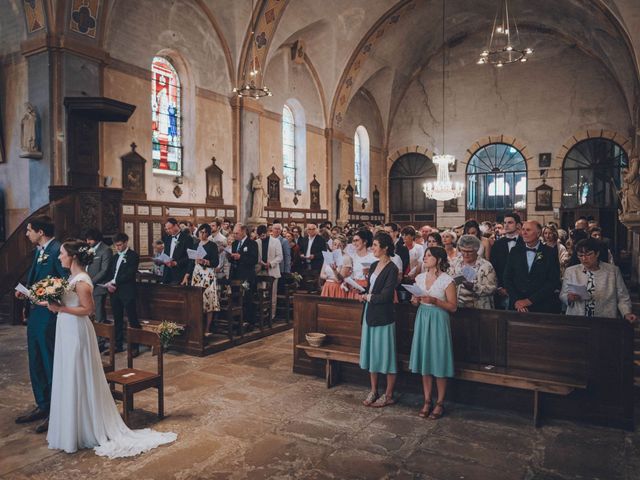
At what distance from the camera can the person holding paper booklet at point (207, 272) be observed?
24.5ft

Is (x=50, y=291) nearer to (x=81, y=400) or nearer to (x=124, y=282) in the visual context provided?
(x=81, y=400)

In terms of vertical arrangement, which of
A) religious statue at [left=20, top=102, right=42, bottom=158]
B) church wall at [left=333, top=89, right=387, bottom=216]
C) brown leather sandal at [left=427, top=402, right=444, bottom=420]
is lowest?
brown leather sandal at [left=427, top=402, right=444, bottom=420]

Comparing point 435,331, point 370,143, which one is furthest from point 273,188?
point 435,331

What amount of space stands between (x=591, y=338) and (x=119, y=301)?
599 cm

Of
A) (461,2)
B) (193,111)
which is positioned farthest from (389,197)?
(193,111)

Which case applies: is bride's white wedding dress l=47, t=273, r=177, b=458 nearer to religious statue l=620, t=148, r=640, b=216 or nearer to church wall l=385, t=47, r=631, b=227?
religious statue l=620, t=148, r=640, b=216

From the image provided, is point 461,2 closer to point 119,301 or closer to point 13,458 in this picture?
point 119,301

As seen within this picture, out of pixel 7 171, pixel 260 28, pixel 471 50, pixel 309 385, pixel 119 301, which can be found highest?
pixel 471 50

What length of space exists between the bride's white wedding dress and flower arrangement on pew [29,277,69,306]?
7 centimetres

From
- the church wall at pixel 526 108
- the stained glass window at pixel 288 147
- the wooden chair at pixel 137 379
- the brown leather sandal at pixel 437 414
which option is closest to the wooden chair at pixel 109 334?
the wooden chair at pixel 137 379

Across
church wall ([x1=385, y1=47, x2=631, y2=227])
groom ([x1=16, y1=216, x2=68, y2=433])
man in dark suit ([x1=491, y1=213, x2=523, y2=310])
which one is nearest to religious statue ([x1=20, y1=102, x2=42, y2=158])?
groom ([x1=16, y1=216, x2=68, y2=433])

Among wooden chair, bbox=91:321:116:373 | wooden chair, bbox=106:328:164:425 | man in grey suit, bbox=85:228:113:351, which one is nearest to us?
wooden chair, bbox=106:328:164:425

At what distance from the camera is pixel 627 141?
1867cm

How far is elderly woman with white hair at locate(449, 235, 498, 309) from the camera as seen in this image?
5254 mm
